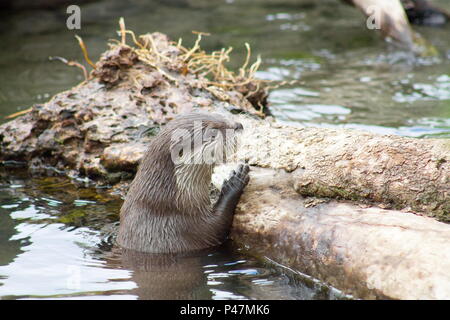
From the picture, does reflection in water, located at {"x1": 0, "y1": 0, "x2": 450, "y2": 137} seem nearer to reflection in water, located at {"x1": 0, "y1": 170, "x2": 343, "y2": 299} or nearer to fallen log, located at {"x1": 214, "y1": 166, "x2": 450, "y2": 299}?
fallen log, located at {"x1": 214, "y1": 166, "x2": 450, "y2": 299}

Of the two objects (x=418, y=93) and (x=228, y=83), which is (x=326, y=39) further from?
(x=228, y=83)

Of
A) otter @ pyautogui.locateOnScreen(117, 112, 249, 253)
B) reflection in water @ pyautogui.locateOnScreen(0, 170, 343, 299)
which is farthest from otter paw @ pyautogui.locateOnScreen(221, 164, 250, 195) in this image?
reflection in water @ pyautogui.locateOnScreen(0, 170, 343, 299)

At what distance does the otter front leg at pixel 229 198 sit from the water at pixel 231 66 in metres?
0.16

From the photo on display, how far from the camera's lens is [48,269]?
148 inches

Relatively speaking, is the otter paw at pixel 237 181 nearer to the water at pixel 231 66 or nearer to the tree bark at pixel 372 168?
the tree bark at pixel 372 168

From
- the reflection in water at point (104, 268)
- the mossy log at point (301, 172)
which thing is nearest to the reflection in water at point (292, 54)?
the mossy log at point (301, 172)

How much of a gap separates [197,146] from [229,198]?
0.41 meters

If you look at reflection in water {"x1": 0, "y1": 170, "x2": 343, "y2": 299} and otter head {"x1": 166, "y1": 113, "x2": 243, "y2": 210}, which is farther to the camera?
otter head {"x1": 166, "y1": 113, "x2": 243, "y2": 210}

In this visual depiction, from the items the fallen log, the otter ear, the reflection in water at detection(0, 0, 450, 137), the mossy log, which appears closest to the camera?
the fallen log

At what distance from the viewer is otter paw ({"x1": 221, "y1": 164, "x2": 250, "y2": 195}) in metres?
3.93

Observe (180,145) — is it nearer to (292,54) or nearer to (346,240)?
(346,240)

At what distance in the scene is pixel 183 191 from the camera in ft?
12.5
